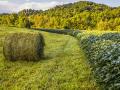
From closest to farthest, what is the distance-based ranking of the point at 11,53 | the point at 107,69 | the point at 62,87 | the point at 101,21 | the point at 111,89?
the point at 111,89, the point at 107,69, the point at 62,87, the point at 11,53, the point at 101,21

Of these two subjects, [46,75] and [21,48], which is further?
[21,48]

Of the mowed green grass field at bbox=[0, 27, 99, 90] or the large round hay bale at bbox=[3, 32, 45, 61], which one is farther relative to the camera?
the large round hay bale at bbox=[3, 32, 45, 61]

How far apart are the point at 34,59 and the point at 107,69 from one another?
31.0 ft

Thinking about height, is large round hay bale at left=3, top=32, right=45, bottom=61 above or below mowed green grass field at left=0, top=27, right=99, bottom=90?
above

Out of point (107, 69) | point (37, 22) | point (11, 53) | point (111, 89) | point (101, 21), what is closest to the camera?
point (111, 89)

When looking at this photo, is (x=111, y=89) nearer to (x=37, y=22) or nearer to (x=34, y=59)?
(x=34, y=59)

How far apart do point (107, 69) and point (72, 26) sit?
118m

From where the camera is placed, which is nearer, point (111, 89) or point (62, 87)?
point (111, 89)

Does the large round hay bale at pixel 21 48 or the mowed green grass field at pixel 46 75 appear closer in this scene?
the mowed green grass field at pixel 46 75

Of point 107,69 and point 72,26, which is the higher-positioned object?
point 107,69

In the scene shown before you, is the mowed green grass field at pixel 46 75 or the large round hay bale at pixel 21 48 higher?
the large round hay bale at pixel 21 48

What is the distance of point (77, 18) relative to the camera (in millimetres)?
130500

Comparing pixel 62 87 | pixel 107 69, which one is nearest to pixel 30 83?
pixel 62 87

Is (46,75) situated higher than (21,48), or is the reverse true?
(21,48)
